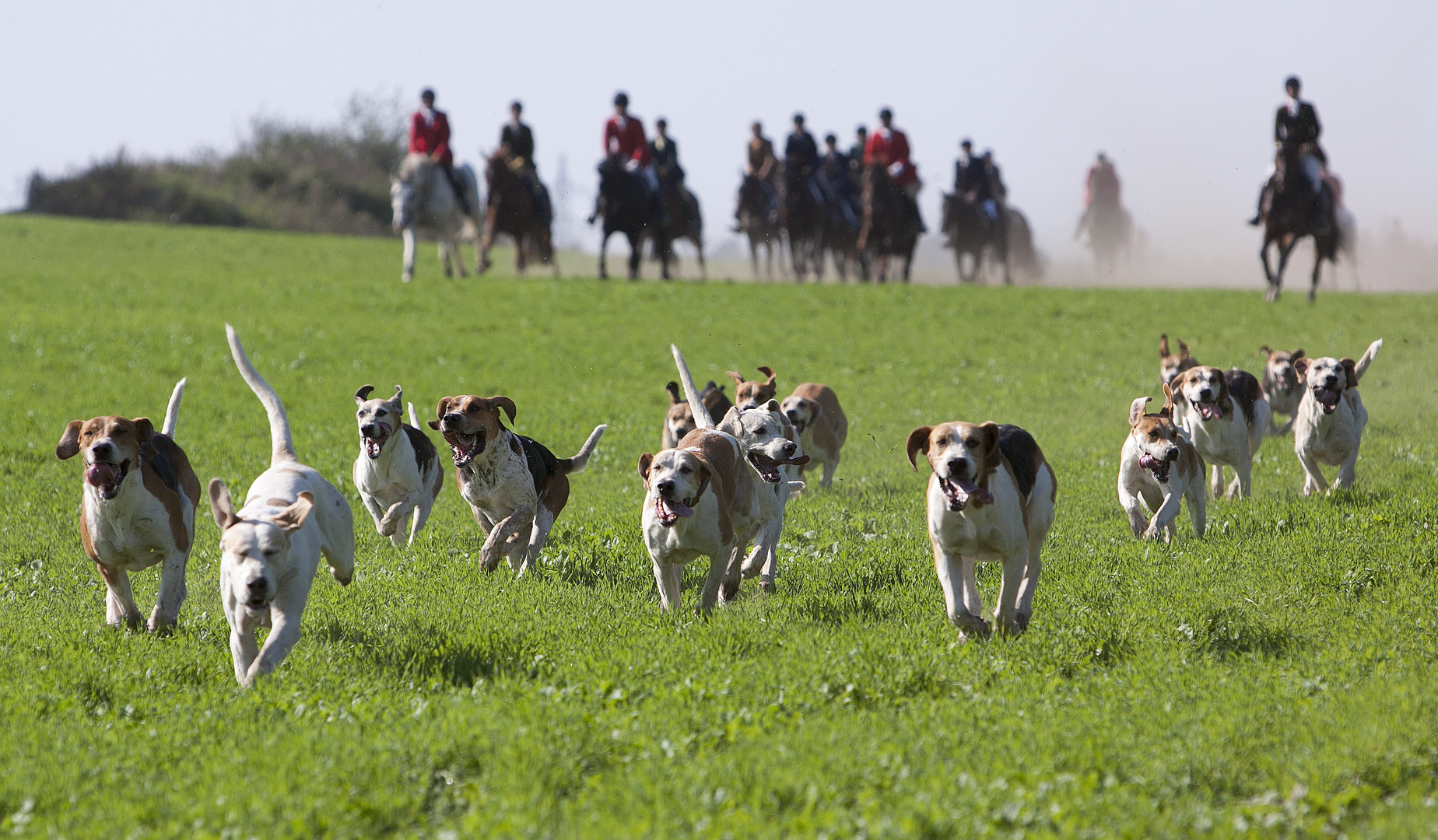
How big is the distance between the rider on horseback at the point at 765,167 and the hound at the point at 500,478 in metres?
25.4

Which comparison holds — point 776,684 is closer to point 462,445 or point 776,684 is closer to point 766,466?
point 766,466

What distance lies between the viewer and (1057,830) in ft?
12.6

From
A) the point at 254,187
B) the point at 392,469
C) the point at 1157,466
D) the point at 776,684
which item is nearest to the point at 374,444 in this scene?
the point at 392,469

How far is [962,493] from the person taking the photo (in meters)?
5.32

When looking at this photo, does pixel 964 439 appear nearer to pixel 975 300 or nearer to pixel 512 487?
pixel 512 487

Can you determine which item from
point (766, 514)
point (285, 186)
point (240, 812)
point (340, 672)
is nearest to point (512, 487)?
point (766, 514)

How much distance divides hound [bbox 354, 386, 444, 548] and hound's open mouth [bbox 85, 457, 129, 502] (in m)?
2.14

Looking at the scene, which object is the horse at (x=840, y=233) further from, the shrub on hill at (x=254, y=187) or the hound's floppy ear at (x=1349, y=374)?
the shrub on hill at (x=254, y=187)

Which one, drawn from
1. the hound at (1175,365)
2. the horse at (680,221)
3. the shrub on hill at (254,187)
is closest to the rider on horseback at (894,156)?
the horse at (680,221)

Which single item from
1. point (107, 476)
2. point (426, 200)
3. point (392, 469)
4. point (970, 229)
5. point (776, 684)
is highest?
point (970, 229)

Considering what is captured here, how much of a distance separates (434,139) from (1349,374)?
19668 millimetres

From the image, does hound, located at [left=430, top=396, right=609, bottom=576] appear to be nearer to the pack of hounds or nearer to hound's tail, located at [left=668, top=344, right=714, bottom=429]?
the pack of hounds

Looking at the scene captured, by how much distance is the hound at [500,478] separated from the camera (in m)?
7.50

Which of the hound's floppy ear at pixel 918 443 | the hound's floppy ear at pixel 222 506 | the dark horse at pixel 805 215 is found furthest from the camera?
the dark horse at pixel 805 215
